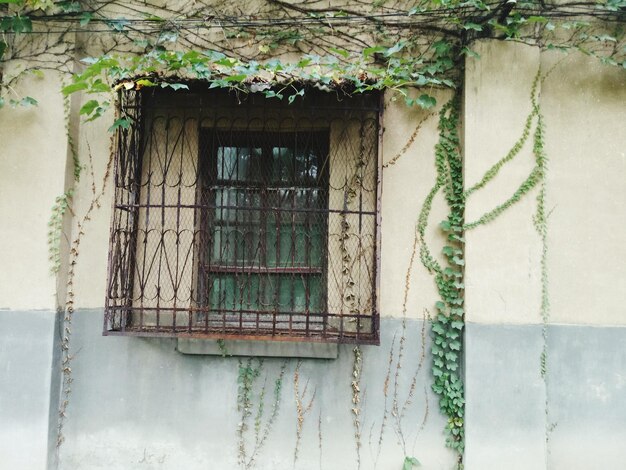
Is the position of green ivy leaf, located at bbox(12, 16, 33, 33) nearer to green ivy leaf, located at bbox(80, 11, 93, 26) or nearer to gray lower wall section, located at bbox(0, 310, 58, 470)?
green ivy leaf, located at bbox(80, 11, 93, 26)

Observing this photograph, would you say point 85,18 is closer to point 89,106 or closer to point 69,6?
point 69,6

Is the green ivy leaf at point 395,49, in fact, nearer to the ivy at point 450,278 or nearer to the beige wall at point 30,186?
the ivy at point 450,278

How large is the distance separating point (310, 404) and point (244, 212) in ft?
5.12

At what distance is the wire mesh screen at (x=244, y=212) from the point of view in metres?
3.73

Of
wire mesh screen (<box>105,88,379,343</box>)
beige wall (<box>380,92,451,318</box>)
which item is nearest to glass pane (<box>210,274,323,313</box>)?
wire mesh screen (<box>105,88,379,343</box>)

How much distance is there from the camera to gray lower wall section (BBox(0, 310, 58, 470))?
3572 millimetres

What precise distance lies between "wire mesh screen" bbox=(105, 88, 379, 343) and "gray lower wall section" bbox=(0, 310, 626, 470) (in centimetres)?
32

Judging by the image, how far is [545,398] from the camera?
3.45m

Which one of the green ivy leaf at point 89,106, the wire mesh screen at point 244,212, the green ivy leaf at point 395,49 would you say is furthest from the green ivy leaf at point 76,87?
the green ivy leaf at point 395,49

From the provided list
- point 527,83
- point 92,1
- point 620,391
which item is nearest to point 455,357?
point 620,391

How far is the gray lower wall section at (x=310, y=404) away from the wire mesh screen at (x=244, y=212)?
325 millimetres

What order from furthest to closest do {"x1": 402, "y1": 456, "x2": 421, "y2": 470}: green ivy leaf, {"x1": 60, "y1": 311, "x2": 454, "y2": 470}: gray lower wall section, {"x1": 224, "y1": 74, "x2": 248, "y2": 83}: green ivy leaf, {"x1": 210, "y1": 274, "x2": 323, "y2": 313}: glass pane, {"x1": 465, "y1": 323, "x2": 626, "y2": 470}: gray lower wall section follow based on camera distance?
1. {"x1": 210, "y1": 274, "x2": 323, "y2": 313}: glass pane
2. {"x1": 60, "y1": 311, "x2": 454, "y2": 470}: gray lower wall section
3. {"x1": 402, "y1": 456, "x2": 421, "y2": 470}: green ivy leaf
4. {"x1": 465, "y1": 323, "x2": 626, "y2": 470}: gray lower wall section
5. {"x1": 224, "y1": 74, "x2": 248, "y2": 83}: green ivy leaf

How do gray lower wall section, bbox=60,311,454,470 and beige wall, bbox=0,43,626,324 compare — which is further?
gray lower wall section, bbox=60,311,454,470

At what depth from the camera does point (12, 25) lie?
364cm
